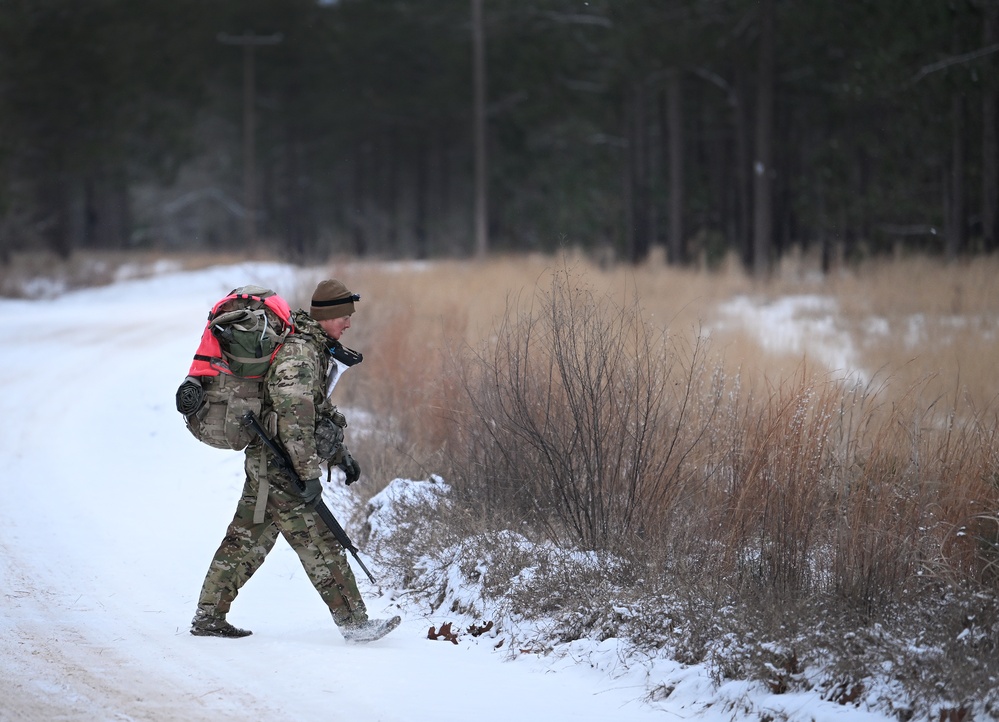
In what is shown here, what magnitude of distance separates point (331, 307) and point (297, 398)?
49 centimetres

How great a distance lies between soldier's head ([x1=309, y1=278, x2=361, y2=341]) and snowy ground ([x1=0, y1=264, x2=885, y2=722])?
4.92 feet

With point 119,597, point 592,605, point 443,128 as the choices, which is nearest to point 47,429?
point 119,597

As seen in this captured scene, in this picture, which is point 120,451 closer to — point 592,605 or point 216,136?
point 592,605

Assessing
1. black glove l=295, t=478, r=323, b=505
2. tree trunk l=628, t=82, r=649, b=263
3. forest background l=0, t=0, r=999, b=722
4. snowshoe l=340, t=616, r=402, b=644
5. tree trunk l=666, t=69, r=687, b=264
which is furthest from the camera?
tree trunk l=628, t=82, r=649, b=263

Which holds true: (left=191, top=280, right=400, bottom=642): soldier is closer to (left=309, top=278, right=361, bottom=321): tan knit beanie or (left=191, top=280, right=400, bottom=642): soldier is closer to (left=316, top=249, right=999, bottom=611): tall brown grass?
(left=309, top=278, right=361, bottom=321): tan knit beanie

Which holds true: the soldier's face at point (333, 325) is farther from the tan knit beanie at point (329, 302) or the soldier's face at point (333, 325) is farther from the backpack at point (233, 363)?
the backpack at point (233, 363)

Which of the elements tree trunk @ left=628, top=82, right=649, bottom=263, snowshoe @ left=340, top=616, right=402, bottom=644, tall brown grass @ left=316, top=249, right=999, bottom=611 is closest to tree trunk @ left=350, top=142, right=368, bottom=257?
tree trunk @ left=628, top=82, right=649, bottom=263

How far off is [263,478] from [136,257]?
27.4 m

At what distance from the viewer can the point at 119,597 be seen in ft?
19.6

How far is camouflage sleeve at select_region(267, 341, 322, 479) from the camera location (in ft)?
16.2

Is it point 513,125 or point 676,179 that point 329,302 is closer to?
point 676,179

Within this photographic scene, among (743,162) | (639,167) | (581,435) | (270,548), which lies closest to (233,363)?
(270,548)

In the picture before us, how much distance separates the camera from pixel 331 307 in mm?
5160

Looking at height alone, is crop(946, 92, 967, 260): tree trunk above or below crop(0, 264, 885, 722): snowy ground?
Answer: above
